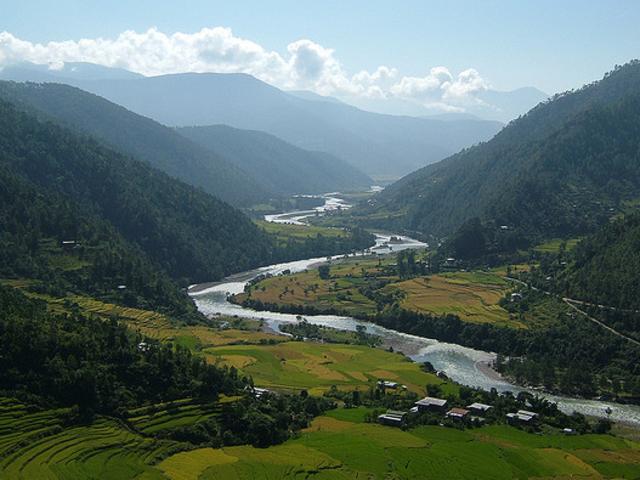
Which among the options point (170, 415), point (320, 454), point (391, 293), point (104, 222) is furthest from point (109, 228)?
point (320, 454)

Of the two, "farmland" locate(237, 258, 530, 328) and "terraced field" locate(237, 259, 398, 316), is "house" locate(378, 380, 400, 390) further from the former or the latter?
"terraced field" locate(237, 259, 398, 316)

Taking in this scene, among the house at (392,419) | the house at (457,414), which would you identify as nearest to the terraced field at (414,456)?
the house at (392,419)

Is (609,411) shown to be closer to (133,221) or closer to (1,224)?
(1,224)

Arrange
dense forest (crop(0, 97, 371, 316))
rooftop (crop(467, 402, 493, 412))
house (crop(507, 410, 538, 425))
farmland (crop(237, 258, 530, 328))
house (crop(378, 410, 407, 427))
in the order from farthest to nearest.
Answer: dense forest (crop(0, 97, 371, 316)) → farmland (crop(237, 258, 530, 328)) → rooftop (crop(467, 402, 493, 412)) → house (crop(507, 410, 538, 425)) → house (crop(378, 410, 407, 427))

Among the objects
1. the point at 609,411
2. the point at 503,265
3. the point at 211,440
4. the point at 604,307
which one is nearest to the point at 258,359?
the point at 211,440

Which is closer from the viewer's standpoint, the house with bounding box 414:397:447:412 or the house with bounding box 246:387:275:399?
the house with bounding box 246:387:275:399

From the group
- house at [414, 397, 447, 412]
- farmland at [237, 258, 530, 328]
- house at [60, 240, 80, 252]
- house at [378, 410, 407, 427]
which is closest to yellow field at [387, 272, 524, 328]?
farmland at [237, 258, 530, 328]

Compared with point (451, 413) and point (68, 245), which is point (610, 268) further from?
point (68, 245)
